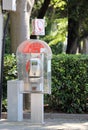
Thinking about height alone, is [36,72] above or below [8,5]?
below

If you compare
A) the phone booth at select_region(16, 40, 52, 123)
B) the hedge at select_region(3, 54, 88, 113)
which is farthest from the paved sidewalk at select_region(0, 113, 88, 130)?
the hedge at select_region(3, 54, 88, 113)

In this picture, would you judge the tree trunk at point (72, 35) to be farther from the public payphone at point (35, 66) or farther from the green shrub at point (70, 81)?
the public payphone at point (35, 66)

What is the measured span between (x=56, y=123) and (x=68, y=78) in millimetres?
1909

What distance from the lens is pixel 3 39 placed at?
37.4 ft

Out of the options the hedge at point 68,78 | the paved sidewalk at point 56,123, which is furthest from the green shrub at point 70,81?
the paved sidewalk at point 56,123

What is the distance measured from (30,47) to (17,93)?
3.99 feet

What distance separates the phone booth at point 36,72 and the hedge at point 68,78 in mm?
1618

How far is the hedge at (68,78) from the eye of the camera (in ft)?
40.4

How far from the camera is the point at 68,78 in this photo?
12320 mm

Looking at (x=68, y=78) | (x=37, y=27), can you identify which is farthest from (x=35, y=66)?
(x=68, y=78)

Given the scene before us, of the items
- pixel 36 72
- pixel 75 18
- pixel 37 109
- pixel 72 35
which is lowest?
pixel 37 109

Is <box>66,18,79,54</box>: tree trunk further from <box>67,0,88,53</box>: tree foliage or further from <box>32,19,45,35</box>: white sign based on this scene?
<box>32,19,45,35</box>: white sign

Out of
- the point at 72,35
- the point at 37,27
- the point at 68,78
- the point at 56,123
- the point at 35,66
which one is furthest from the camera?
the point at 72,35

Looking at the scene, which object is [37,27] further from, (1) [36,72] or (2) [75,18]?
(2) [75,18]
